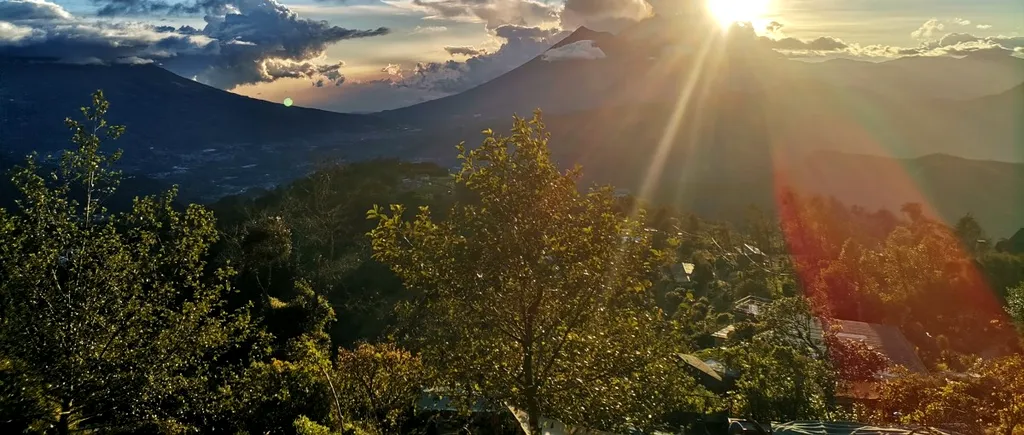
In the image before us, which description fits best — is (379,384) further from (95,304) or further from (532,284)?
(532,284)

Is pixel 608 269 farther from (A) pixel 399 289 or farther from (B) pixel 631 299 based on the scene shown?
(A) pixel 399 289

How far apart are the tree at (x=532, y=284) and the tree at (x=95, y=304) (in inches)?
178

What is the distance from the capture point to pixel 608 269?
385 inches

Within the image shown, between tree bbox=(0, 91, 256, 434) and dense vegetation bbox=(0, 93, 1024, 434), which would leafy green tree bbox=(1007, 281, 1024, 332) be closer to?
dense vegetation bbox=(0, 93, 1024, 434)

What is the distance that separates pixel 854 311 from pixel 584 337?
44098 millimetres

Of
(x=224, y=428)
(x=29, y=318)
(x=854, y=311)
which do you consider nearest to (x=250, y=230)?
(x=224, y=428)

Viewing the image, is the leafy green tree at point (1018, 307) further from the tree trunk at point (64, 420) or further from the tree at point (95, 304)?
the tree trunk at point (64, 420)

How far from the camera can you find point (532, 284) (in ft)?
31.1

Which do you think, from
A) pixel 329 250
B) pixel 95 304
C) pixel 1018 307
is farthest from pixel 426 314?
pixel 329 250

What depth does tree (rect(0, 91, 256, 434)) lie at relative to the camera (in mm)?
9250

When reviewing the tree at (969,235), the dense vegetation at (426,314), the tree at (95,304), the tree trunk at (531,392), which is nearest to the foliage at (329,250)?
the dense vegetation at (426,314)

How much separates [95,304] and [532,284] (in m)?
7.66

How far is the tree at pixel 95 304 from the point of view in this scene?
925cm

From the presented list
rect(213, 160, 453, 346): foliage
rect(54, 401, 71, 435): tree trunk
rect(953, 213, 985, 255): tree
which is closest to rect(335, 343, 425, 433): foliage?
rect(213, 160, 453, 346): foliage
